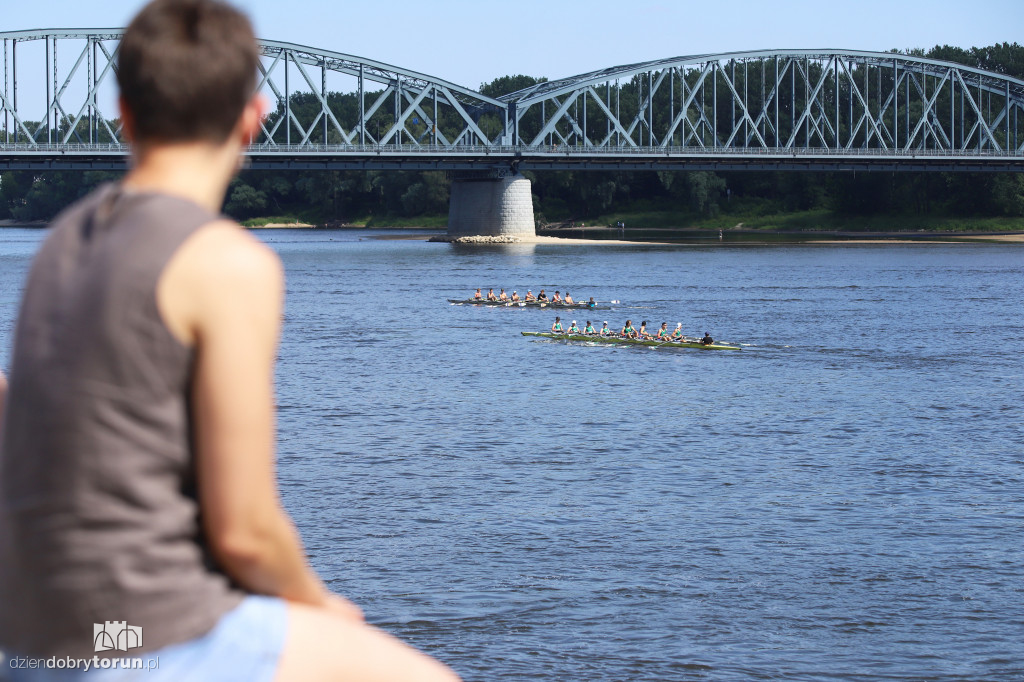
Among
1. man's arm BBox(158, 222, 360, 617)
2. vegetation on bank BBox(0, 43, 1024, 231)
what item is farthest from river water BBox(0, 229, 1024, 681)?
vegetation on bank BBox(0, 43, 1024, 231)

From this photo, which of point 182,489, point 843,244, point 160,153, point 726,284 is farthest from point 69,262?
point 843,244

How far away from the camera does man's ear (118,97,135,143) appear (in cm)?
257

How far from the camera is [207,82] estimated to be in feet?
8.19

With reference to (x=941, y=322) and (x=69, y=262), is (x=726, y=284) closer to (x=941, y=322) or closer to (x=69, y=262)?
(x=941, y=322)

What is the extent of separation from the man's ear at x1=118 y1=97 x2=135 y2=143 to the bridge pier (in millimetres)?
120537

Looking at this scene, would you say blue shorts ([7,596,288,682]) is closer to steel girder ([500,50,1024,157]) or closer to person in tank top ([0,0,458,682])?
person in tank top ([0,0,458,682])

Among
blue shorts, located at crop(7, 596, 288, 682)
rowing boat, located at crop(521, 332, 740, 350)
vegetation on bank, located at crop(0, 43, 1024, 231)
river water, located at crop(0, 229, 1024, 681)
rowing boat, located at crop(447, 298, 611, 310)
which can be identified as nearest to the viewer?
blue shorts, located at crop(7, 596, 288, 682)

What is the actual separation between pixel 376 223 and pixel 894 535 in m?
158

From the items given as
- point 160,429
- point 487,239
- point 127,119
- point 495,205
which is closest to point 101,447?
point 160,429

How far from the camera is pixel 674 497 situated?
1939 centimetres

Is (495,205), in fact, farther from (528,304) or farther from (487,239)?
(528,304)

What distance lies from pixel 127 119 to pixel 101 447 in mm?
737

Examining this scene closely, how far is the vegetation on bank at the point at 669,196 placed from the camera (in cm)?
12756

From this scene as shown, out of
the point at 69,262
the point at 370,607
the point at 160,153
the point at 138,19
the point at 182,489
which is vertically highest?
the point at 138,19
